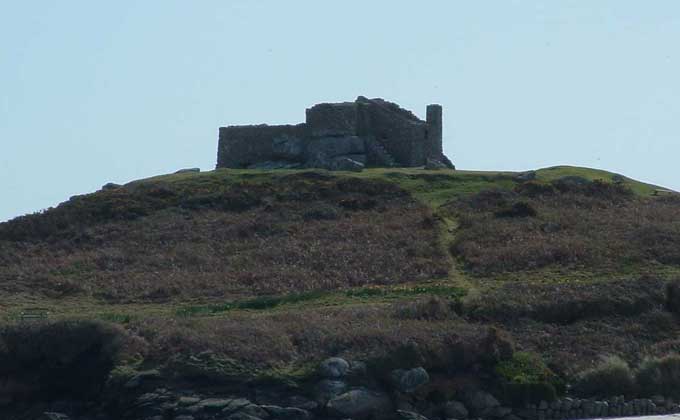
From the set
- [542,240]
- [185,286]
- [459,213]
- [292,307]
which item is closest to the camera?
[292,307]

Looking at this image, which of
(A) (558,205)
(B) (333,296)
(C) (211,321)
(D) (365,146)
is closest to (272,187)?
(D) (365,146)

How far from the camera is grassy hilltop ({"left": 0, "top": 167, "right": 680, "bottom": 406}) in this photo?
3469cm

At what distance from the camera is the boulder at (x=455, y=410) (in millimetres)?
32469

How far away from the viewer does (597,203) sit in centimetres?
5203

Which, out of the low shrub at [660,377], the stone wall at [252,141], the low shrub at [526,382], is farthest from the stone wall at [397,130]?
the low shrub at [660,377]

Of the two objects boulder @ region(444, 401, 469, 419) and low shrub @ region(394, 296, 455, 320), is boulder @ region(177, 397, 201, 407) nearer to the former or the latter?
boulder @ region(444, 401, 469, 419)

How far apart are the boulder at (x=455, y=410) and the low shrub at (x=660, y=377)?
175 inches

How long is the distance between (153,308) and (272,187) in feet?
52.1

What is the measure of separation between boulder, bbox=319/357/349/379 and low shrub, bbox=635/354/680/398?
7.19m

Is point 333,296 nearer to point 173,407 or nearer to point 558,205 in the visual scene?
point 173,407

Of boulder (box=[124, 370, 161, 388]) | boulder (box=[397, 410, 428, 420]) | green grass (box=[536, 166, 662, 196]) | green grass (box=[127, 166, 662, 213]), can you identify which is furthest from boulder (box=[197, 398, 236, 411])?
green grass (box=[536, 166, 662, 196])

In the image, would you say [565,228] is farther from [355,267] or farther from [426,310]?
[426,310]

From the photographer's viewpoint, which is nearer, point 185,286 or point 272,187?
point 185,286

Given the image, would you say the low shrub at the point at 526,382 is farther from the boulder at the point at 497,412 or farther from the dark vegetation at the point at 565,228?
the dark vegetation at the point at 565,228
